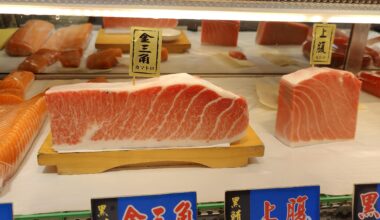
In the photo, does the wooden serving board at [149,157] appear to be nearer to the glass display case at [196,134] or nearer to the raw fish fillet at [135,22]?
the glass display case at [196,134]

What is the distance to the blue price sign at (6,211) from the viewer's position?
1.09 meters

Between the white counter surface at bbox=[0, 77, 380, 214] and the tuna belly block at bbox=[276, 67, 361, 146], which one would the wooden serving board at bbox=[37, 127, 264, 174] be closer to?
the white counter surface at bbox=[0, 77, 380, 214]

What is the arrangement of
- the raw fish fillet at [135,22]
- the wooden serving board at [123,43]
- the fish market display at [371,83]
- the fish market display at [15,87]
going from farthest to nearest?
the raw fish fillet at [135,22] < the wooden serving board at [123,43] < the fish market display at [371,83] < the fish market display at [15,87]

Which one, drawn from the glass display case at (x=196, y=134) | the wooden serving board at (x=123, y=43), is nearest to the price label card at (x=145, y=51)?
the glass display case at (x=196, y=134)

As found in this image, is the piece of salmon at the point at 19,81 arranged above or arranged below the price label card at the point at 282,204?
above

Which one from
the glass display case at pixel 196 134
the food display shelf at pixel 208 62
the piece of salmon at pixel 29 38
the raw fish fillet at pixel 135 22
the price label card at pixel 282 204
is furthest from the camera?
the raw fish fillet at pixel 135 22

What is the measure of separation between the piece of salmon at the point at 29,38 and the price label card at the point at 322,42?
177 centimetres

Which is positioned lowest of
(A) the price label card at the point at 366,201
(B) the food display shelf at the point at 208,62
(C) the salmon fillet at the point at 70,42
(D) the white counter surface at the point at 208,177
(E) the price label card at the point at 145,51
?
(D) the white counter surface at the point at 208,177

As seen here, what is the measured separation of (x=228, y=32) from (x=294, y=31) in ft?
1.67

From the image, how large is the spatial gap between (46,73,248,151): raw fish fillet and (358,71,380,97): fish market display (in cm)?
111

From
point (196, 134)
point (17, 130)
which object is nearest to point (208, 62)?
point (196, 134)

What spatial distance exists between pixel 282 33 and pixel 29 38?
5.67ft

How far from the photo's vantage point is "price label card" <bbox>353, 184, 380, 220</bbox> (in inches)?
49.4

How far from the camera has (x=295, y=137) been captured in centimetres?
170
